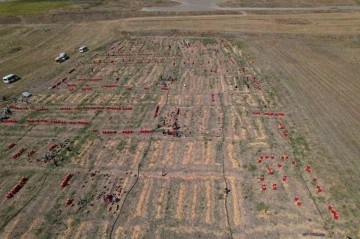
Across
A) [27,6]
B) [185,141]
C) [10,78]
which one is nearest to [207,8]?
[27,6]

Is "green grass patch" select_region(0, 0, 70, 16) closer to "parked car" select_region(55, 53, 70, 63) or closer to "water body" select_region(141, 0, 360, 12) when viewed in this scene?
"water body" select_region(141, 0, 360, 12)

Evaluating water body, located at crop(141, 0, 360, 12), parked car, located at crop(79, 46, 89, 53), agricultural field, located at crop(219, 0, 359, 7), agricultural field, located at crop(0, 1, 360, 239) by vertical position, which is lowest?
agricultural field, located at crop(0, 1, 360, 239)

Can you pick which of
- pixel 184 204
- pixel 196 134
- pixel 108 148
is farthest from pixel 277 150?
pixel 108 148

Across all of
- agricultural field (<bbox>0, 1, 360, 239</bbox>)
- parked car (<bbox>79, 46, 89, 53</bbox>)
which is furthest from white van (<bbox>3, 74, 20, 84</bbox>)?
parked car (<bbox>79, 46, 89, 53</bbox>)

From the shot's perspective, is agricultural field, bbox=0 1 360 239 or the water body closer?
agricultural field, bbox=0 1 360 239

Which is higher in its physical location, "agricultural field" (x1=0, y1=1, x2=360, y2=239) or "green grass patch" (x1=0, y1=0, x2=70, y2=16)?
"green grass patch" (x1=0, y1=0, x2=70, y2=16)

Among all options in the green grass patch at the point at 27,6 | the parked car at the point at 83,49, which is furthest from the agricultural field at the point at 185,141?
the green grass patch at the point at 27,6

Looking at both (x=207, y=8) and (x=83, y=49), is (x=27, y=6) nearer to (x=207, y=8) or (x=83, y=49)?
(x=83, y=49)

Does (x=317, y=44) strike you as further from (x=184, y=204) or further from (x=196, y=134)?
(x=184, y=204)
